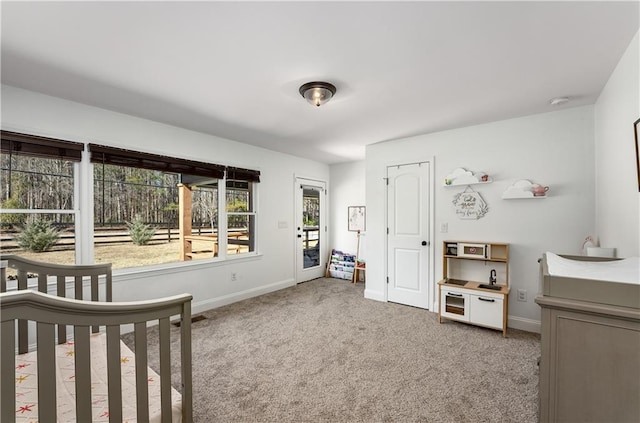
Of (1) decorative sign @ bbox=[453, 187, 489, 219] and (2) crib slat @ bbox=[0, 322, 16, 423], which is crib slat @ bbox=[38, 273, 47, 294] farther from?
(1) decorative sign @ bbox=[453, 187, 489, 219]

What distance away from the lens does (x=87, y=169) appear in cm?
292

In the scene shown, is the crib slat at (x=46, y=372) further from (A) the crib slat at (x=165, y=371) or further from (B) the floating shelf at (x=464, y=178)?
(B) the floating shelf at (x=464, y=178)

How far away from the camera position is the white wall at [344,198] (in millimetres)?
5684

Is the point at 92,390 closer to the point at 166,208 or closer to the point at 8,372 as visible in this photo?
the point at 8,372

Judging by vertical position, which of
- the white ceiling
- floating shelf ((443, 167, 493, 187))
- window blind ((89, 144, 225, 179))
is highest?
the white ceiling

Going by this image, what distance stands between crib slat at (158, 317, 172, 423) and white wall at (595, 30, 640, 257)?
2.65m

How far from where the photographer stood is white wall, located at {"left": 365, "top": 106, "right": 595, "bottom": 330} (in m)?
2.95

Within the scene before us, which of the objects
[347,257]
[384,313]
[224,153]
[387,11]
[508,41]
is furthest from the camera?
[347,257]

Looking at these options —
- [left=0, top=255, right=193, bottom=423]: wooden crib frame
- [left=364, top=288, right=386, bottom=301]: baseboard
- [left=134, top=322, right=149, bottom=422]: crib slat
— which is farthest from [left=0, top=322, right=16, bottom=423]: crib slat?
[left=364, top=288, right=386, bottom=301]: baseboard

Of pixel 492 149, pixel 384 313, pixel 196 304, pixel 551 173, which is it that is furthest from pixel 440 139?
pixel 196 304

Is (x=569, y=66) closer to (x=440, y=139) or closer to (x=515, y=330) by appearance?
(x=440, y=139)

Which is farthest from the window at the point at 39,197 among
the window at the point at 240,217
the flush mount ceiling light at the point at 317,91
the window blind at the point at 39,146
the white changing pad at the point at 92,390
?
the flush mount ceiling light at the point at 317,91

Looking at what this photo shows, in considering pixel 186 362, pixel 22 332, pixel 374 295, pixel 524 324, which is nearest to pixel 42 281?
pixel 22 332

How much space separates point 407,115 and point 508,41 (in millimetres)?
1344
